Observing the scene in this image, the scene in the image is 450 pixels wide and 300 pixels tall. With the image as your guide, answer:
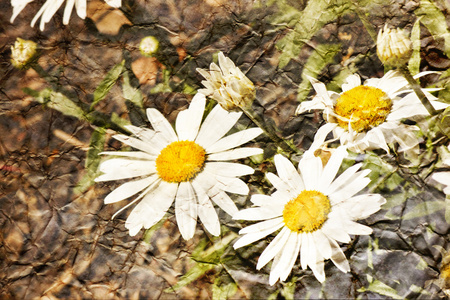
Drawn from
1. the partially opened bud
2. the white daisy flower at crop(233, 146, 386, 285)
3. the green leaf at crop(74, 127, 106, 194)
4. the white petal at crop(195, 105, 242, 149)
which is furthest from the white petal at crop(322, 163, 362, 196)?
the partially opened bud

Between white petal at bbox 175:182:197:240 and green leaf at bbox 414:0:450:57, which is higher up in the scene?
green leaf at bbox 414:0:450:57

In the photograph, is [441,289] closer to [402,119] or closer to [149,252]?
[402,119]

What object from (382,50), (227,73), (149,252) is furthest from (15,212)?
(382,50)

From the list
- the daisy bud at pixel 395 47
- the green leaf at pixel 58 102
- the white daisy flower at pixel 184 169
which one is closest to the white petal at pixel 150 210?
the white daisy flower at pixel 184 169

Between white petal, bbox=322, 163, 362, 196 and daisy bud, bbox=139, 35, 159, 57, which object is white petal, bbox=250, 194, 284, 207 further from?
daisy bud, bbox=139, 35, 159, 57

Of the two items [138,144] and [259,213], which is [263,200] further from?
[138,144]

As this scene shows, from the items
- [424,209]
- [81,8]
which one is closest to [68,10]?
[81,8]

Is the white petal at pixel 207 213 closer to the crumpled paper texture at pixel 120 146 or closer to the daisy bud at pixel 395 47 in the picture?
the crumpled paper texture at pixel 120 146
